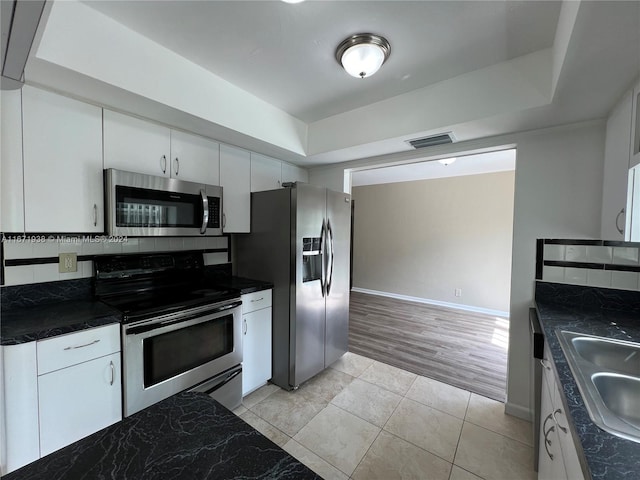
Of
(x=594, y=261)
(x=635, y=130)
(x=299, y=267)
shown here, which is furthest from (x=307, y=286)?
(x=635, y=130)

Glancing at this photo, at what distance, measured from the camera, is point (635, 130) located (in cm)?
134

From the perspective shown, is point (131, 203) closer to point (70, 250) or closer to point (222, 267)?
point (70, 250)

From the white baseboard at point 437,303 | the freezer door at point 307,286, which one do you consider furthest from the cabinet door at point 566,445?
the white baseboard at point 437,303

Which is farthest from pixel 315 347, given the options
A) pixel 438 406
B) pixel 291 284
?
pixel 438 406

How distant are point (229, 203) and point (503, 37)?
2245mm

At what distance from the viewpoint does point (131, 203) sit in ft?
5.94

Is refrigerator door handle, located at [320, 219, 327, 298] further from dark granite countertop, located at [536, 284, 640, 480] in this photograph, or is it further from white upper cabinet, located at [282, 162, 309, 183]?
dark granite countertop, located at [536, 284, 640, 480]

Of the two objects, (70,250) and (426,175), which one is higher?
(426,175)

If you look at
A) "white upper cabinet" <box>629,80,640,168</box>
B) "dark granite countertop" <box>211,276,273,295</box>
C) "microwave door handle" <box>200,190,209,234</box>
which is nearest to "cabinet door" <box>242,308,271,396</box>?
"dark granite countertop" <box>211,276,273,295</box>

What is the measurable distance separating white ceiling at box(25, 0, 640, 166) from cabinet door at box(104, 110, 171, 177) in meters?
0.10

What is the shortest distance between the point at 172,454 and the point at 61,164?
1.77 meters

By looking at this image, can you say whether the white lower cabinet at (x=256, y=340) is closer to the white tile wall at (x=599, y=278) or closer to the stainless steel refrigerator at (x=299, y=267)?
the stainless steel refrigerator at (x=299, y=267)

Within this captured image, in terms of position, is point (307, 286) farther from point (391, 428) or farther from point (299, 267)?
point (391, 428)

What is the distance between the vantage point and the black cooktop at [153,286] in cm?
177
